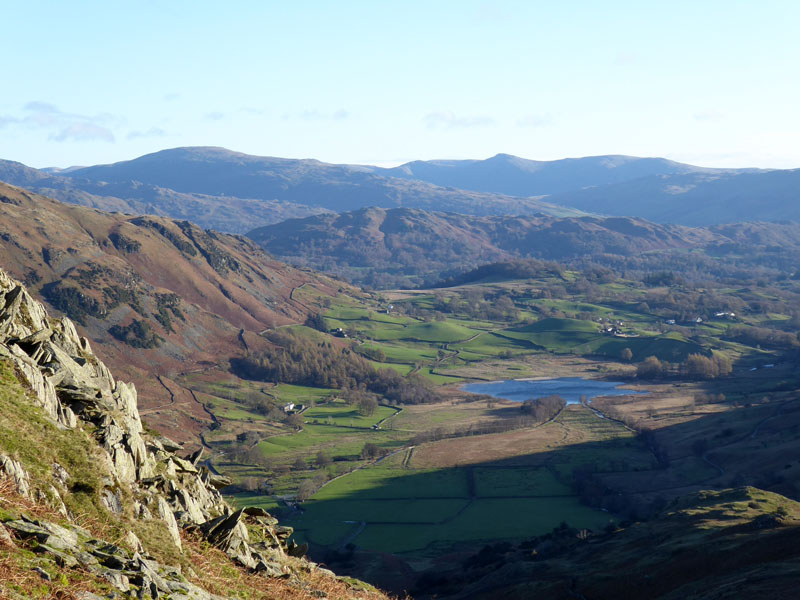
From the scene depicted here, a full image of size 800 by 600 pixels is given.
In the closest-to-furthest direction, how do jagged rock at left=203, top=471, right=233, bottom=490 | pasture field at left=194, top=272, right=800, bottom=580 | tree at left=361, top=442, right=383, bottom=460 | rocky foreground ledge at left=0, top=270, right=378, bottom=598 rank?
rocky foreground ledge at left=0, top=270, right=378, bottom=598 → jagged rock at left=203, top=471, right=233, bottom=490 → pasture field at left=194, top=272, right=800, bottom=580 → tree at left=361, top=442, right=383, bottom=460

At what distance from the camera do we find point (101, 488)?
71.4ft

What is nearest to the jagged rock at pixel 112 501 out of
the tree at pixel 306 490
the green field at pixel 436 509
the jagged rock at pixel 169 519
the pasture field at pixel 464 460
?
the jagged rock at pixel 169 519

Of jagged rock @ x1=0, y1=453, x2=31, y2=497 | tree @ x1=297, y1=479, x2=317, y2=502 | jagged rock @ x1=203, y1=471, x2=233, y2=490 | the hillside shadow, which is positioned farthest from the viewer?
tree @ x1=297, y1=479, x2=317, y2=502

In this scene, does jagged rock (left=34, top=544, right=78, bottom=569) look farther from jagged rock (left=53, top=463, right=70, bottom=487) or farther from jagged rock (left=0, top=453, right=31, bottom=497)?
jagged rock (left=53, top=463, right=70, bottom=487)

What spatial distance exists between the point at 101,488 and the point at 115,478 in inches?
48.7

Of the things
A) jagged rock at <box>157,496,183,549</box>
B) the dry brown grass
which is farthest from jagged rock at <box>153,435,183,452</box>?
the dry brown grass

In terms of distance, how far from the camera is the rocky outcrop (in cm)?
1830

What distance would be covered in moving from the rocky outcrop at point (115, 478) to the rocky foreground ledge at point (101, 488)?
0.04 metres

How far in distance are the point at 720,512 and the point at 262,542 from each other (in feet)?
191

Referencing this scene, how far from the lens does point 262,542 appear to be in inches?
1164

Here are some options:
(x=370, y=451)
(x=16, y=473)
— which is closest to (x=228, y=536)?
(x=16, y=473)

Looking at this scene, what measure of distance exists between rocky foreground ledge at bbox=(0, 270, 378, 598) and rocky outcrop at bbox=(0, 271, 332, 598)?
0.04 m

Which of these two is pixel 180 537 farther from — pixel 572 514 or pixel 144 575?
pixel 572 514

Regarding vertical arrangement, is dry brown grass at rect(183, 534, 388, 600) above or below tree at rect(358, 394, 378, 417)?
above
